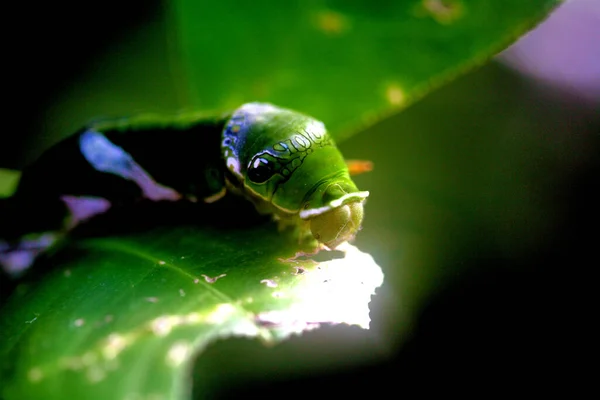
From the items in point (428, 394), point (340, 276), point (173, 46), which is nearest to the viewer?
point (340, 276)

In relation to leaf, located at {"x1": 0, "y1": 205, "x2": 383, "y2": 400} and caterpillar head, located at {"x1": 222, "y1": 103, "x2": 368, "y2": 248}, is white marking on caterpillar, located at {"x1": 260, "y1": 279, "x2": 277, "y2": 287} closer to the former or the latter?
leaf, located at {"x1": 0, "y1": 205, "x2": 383, "y2": 400}

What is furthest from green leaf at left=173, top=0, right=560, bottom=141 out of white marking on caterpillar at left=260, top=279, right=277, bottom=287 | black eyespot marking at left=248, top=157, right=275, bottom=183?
white marking on caterpillar at left=260, top=279, right=277, bottom=287

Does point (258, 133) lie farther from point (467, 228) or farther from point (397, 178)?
point (467, 228)

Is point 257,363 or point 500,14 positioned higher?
point 500,14

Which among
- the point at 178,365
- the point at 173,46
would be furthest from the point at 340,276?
the point at 173,46

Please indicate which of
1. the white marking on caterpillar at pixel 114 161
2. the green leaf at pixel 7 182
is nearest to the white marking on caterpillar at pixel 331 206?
the white marking on caterpillar at pixel 114 161

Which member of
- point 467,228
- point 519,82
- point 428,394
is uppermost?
point 519,82

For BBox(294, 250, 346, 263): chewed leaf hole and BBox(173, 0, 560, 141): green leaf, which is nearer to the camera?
BBox(294, 250, 346, 263): chewed leaf hole
